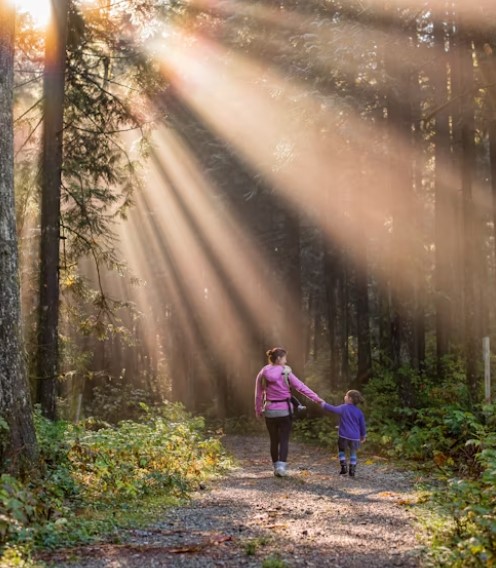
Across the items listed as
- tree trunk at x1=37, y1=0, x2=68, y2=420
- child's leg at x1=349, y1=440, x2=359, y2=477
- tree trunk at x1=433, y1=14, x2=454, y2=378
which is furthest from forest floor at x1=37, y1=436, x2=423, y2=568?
tree trunk at x1=433, y1=14, x2=454, y2=378

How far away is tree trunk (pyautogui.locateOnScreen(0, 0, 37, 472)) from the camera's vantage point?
24.5 ft

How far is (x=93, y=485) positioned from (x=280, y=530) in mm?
2780

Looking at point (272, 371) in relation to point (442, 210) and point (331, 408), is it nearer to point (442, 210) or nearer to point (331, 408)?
point (331, 408)

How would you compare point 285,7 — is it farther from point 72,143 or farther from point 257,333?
point 257,333

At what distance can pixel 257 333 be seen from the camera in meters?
25.4

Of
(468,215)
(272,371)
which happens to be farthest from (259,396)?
(468,215)

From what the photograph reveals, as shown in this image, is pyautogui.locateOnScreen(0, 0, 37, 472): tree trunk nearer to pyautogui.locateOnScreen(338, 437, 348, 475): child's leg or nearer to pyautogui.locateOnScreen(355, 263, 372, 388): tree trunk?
pyautogui.locateOnScreen(338, 437, 348, 475): child's leg

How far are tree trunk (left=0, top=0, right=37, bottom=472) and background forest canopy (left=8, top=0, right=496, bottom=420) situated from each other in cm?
442

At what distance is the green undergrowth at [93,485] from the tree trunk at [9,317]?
42cm

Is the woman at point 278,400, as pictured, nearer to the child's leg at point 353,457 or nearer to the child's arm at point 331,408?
the child's arm at point 331,408

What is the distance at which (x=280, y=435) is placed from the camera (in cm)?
1086

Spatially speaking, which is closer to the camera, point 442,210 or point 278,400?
point 278,400

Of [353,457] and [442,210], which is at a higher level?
[442,210]

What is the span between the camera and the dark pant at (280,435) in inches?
426
